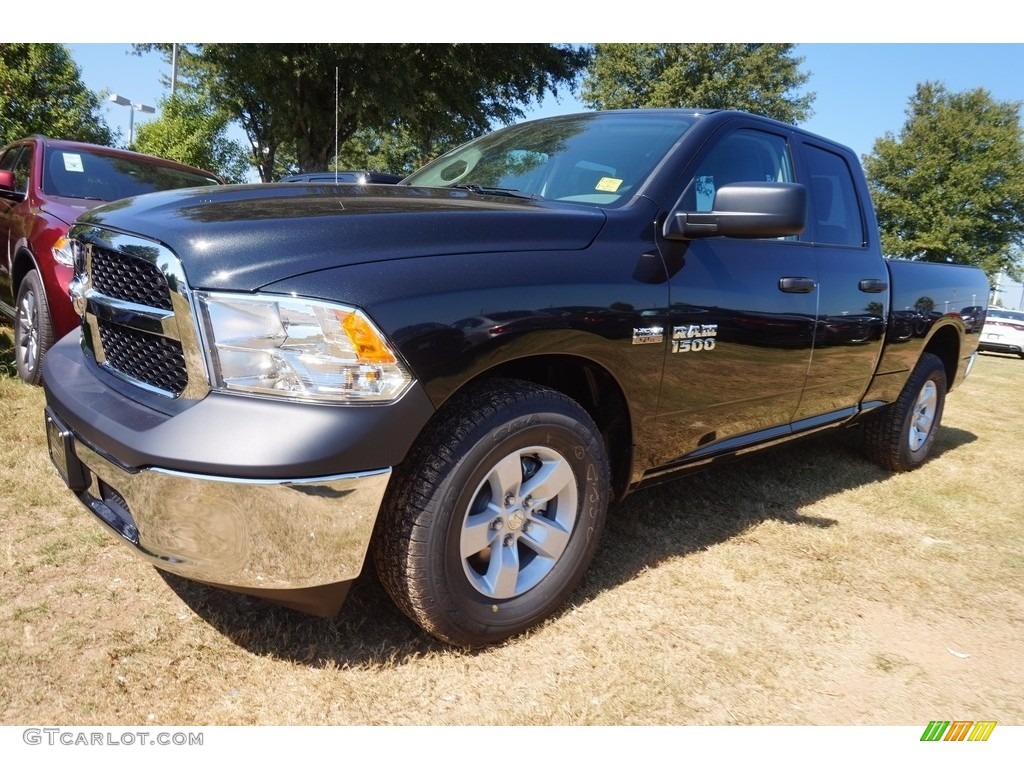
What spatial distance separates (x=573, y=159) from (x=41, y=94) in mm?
12424

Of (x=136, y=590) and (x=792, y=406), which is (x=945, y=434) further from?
(x=136, y=590)

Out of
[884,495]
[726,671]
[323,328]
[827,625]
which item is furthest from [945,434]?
[323,328]

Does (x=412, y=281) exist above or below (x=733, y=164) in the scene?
below

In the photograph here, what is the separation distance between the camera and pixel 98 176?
493 cm

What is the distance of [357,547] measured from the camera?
184 cm

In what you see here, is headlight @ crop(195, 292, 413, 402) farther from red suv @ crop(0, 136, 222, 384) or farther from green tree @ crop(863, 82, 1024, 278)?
green tree @ crop(863, 82, 1024, 278)

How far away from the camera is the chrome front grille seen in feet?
5.88

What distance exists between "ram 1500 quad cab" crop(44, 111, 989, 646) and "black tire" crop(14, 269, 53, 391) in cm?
184

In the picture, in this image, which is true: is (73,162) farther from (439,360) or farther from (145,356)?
(439,360)

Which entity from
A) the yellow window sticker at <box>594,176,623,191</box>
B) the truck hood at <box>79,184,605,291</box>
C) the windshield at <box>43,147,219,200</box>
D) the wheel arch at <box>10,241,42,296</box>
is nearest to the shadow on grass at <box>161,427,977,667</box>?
the truck hood at <box>79,184,605,291</box>

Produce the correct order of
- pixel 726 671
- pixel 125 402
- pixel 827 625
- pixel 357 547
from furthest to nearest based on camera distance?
pixel 827 625 < pixel 726 671 < pixel 125 402 < pixel 357 547

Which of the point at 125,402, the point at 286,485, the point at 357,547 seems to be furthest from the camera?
the point at 125,402

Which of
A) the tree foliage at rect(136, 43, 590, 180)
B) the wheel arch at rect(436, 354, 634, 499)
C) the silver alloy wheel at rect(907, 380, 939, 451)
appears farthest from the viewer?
the tree foliage at rect(136, 43, 590, 180)

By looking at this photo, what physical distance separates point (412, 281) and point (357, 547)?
69 cm
